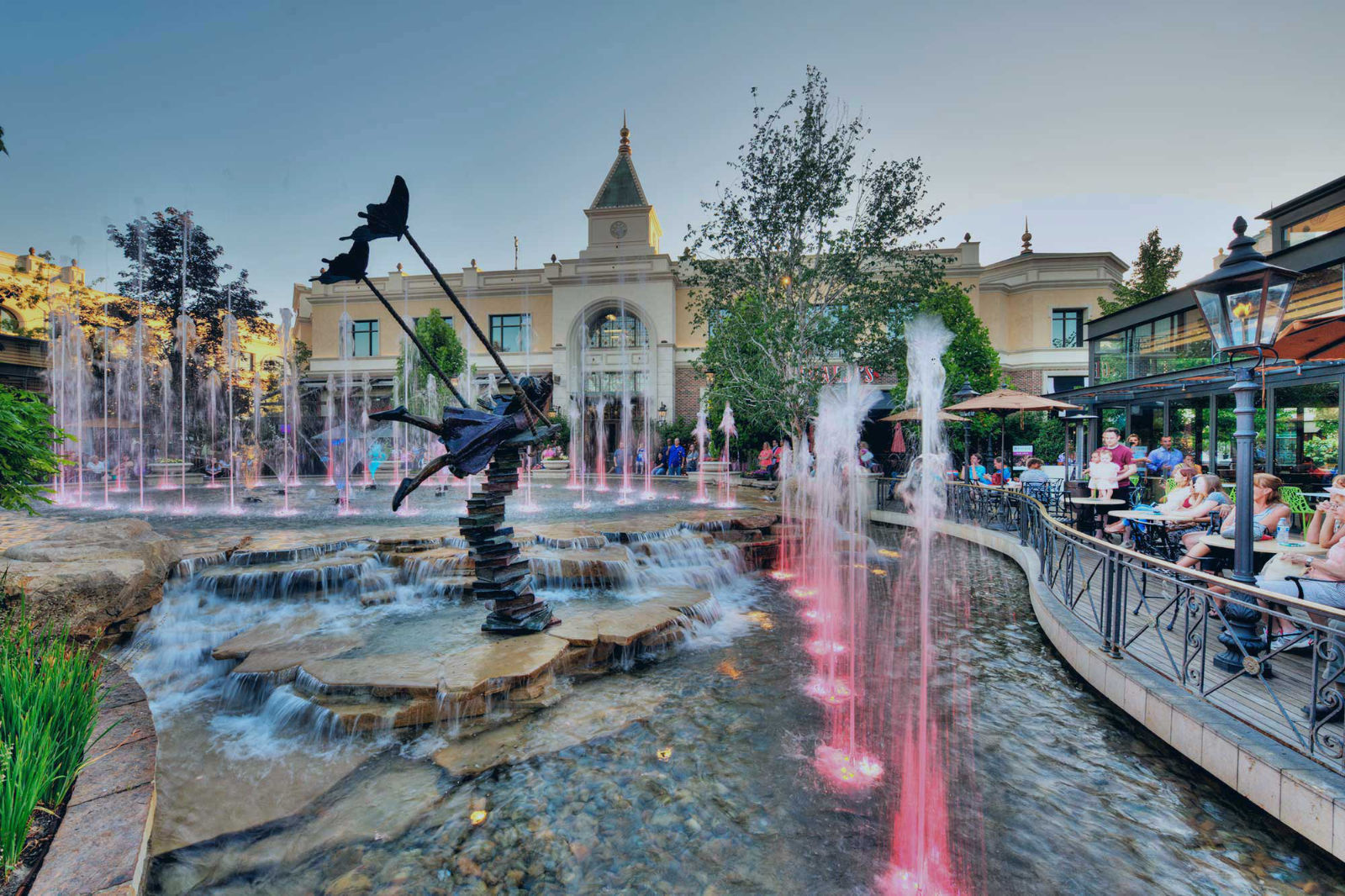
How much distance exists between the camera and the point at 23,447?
423 cm

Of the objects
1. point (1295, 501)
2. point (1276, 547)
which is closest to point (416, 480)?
point (1276, 547)

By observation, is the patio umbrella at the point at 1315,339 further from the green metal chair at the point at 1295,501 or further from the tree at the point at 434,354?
the tree at the point at 434,354

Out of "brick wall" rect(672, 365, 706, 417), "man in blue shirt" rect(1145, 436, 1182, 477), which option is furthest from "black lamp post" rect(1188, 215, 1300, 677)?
"brick wall" rect(672, 365, 706, 417)

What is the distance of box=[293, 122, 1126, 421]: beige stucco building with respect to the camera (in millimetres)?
29062

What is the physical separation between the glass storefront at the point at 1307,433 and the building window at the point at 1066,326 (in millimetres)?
19540

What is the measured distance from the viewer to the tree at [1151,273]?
24.9 meters

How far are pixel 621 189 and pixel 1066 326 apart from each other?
81.4 feet

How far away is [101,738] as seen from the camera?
2.73 metres

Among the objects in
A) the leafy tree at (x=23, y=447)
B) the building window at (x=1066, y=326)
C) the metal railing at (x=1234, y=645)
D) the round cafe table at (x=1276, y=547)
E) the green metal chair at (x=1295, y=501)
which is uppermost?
the building window at (x=1066, y=326)

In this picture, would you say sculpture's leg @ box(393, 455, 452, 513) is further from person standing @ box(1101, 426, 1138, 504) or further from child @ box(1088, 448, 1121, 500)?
person standing @ box(1101, 426, 1138, 504)

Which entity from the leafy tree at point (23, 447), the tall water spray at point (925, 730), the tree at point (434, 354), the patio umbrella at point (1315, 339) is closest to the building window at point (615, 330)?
the tree at point (434, 354)

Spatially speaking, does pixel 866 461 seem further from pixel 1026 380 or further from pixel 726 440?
pixel 1026 380

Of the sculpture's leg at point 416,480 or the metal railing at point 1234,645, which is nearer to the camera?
the metal railing at point 1234,645

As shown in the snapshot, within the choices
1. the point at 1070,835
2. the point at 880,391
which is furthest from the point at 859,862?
the point at 880,391
